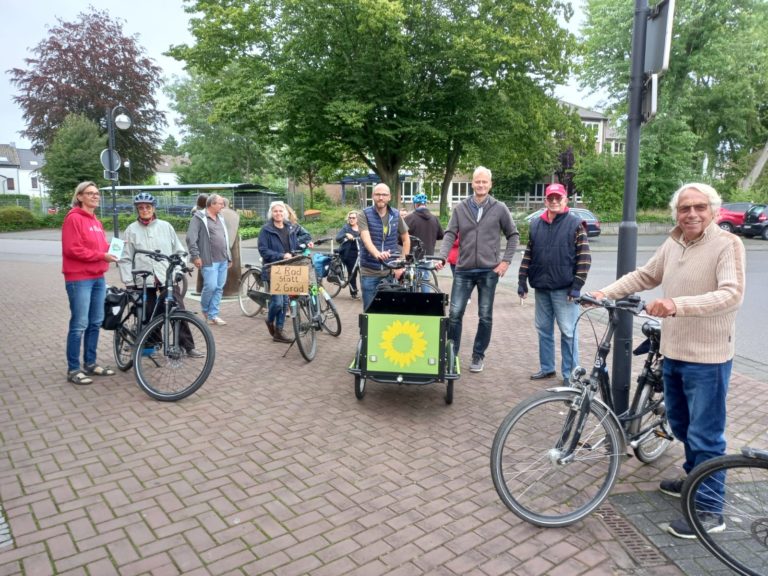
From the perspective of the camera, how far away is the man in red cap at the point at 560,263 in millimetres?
5266

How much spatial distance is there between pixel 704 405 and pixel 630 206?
1714 millimetres

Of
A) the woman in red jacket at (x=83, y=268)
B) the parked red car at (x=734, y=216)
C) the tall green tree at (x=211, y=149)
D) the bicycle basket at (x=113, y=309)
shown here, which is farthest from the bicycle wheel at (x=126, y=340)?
the tall green tree at (x=211, y=149)

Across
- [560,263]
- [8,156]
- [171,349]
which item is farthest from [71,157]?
[8,156]

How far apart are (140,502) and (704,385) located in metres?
3.21

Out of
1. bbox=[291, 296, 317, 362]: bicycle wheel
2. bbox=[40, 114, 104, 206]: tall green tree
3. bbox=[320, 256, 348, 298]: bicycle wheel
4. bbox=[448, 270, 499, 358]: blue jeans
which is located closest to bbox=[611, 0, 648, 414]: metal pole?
bbox=[448, 270, 499, 358]: blue jeans

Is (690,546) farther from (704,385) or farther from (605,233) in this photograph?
(605,233)

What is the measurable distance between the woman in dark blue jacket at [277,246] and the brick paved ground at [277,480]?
119 centimetres

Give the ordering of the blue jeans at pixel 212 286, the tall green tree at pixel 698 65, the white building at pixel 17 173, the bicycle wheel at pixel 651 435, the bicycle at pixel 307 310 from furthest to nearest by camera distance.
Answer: the white building at pixel 17 173, the tall green tree at pixel 698 65, the blue jeans at pixel 212 286, the bicycle at pixel 307 310, the bicycle wheel at pixel 651 435

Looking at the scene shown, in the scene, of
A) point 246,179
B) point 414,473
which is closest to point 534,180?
point 246,179

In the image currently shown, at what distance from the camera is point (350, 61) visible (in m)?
21.8

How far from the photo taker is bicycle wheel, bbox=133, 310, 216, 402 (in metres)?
5.13

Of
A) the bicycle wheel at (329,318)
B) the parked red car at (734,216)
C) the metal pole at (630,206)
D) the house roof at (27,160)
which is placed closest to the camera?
the metal pole at (630,206)

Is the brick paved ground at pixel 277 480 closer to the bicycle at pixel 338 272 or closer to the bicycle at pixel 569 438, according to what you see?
the bicycle at pixel 569 438

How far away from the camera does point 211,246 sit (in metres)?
8.19
